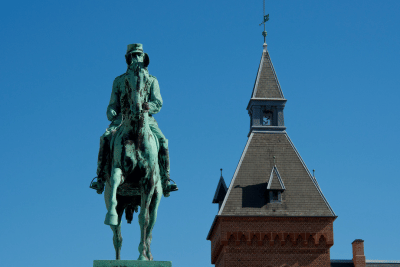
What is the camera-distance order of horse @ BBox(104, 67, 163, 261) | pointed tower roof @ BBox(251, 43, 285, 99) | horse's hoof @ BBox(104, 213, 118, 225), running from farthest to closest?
pointed tower roof @ BBox(251, 43, 285, 99), horse @ BBox(104, 67, 163, 261), horse's hoof @ BBox(104, 213, 118, 225)

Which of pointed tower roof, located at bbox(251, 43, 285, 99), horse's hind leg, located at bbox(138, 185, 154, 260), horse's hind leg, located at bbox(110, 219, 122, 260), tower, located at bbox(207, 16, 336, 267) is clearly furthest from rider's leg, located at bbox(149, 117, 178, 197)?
pointed tower roof, located at bbox(251, 43, 285, 99)

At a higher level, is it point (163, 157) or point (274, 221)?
point (274, 221)

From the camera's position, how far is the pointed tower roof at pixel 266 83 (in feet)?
181

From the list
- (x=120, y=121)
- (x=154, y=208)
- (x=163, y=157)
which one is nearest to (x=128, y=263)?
(x=154, y=208)

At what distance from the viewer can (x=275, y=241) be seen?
162 ft

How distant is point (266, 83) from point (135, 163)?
42.1 m

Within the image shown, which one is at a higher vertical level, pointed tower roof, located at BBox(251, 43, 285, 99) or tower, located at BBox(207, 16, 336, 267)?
pointed tower roof, located at BBox(251, 43, 285, 99)

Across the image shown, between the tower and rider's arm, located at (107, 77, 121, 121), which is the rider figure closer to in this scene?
rider's arm, located at (107, 77, 121, 121)

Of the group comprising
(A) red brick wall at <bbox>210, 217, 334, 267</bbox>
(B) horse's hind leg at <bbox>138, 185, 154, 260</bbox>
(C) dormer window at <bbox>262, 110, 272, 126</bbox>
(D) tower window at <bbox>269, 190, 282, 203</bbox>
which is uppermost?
(C) dormer window at <bbox>262, 110, 272, 126</bbox>

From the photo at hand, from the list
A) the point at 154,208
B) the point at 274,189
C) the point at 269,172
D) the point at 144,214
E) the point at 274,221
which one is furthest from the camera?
the point at 269,172

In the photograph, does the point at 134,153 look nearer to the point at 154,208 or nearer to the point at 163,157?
the point at 163,157

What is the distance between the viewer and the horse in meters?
14.1

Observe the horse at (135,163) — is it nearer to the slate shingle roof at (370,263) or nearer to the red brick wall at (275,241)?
the red brick wall at (275,241)

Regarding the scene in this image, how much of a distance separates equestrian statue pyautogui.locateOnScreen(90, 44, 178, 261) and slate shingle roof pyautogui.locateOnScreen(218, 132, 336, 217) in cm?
3497
